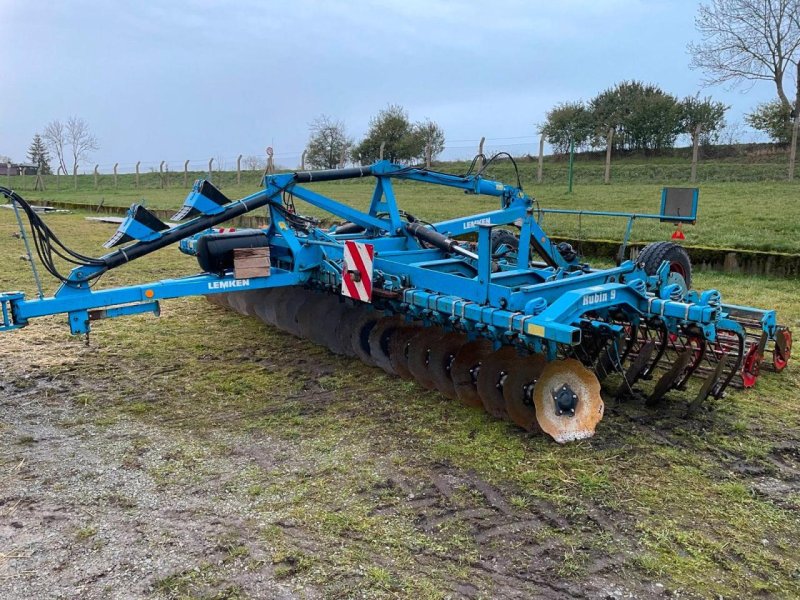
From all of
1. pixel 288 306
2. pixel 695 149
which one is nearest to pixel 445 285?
pixel 288 306

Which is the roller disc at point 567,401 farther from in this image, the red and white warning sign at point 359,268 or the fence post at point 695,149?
the fence post at point 695,149

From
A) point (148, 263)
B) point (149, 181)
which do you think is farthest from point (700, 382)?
point (149, 181)

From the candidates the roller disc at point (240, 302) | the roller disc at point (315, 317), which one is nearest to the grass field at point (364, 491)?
the roller disc at point (315, 317)

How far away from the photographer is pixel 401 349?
5.17m

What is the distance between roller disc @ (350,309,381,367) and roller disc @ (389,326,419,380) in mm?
304

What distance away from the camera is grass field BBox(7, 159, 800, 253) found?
407 inches

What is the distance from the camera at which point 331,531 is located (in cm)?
306

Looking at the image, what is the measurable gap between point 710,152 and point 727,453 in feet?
71.3

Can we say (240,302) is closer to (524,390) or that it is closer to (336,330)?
(336,330)

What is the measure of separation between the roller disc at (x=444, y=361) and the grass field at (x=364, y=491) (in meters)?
0.10

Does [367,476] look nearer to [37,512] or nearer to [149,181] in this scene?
[37,512]

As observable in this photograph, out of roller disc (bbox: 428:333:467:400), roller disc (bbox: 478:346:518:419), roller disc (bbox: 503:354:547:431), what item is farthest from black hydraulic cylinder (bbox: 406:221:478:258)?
roller disc (bbox: 503:354:547:431)

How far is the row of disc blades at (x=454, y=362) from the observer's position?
4.05 m

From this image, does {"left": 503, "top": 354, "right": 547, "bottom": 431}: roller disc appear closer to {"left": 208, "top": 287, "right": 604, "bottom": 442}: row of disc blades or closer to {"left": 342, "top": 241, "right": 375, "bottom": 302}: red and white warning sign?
{"left": 208, "top": 287, "right": 604, "bottom": 442}: row of disc blades
